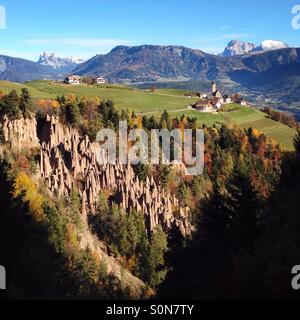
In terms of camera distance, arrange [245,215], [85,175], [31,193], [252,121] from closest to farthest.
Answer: [245,215], [31,193], [85,175], [252,121]

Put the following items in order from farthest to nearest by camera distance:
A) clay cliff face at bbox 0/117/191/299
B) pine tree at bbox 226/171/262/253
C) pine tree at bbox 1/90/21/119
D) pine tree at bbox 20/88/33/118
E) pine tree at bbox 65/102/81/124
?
1. pine tree at bbox 65/102/81/124
2. pine tree at bbox 20/88/33/118
3. pine tree at bbox 1/90/21/119
4. clay cliff face at bbox 0/117/191/299
5. pine tree at bbox 226/171/262/253

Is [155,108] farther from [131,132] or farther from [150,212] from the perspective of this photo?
[150,212]

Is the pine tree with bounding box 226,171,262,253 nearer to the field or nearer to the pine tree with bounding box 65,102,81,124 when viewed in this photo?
the pine tree with bounding box 65,102,81,124

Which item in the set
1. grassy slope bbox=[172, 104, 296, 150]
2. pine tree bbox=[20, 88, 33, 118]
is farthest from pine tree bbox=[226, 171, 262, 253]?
grassy slope bbox=[172, 104, 296, 150]

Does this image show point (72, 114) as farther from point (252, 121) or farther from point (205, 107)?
point (252, 121)

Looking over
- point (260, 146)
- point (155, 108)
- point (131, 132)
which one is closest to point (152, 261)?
point (131, 132)

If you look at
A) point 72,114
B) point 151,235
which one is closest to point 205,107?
point 72,114
